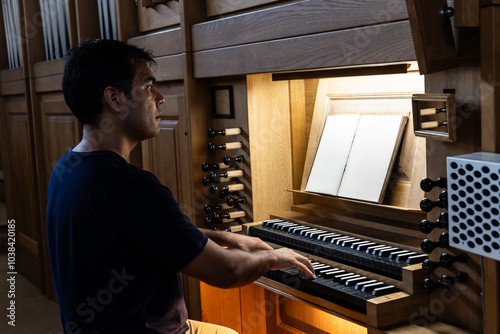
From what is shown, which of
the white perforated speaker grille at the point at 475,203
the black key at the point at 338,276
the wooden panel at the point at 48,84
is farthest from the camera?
the wooden panel at the point at 48,84

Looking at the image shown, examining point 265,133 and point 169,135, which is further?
point 169,135

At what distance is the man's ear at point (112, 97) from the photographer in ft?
6.31

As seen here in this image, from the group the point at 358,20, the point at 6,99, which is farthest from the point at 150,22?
the point at 6,99

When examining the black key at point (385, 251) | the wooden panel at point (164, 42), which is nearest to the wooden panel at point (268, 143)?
the wooden panel at point (164, 42)

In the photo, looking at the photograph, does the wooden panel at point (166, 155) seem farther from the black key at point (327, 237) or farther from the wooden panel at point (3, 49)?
the wooden panel at point (3, 49)

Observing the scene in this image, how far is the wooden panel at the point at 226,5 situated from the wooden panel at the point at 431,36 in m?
1.01

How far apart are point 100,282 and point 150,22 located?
85.7 inches

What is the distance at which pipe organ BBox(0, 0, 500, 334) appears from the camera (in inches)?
71.1

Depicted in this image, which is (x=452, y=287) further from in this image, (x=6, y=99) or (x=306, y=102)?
(x=6, y=99)

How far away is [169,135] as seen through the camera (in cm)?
345

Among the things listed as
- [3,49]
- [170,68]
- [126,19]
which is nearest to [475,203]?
[170,68]

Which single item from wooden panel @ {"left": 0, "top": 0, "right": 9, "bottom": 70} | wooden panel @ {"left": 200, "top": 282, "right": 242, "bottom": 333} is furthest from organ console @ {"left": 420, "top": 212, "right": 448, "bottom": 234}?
wooden panel @ {"left": 0, "top": 0, "right": 9, "bottom": 70}

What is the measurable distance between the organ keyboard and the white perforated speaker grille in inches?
18.1

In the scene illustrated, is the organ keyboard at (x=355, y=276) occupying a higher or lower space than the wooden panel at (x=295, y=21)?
lower
